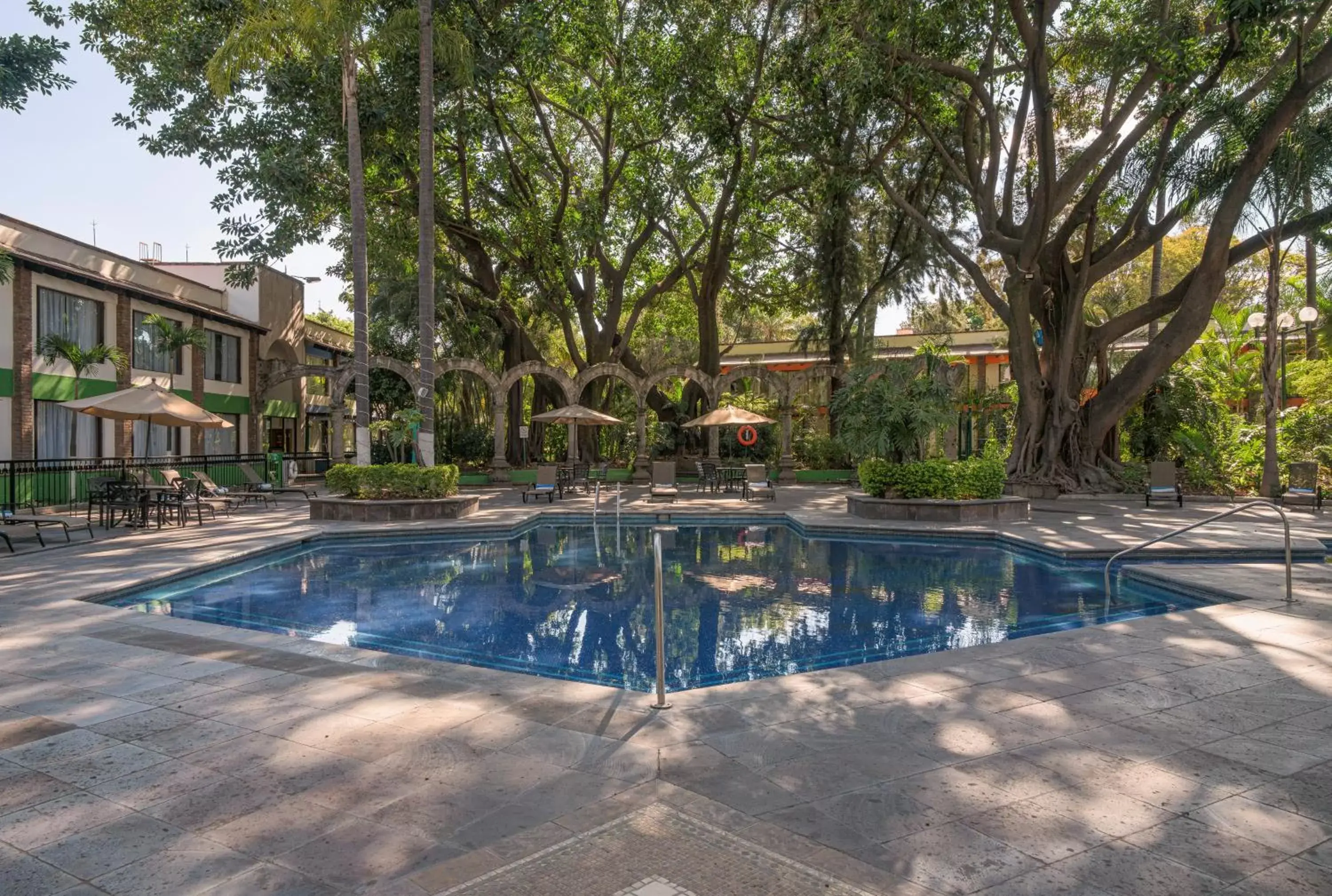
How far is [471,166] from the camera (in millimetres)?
22297

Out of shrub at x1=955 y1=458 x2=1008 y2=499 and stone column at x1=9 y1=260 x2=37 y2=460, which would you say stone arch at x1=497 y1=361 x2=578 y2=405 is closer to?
stone column at x1=9 y1=260 x2=37 y2=460

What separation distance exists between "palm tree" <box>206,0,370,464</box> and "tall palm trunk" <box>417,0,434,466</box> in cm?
108

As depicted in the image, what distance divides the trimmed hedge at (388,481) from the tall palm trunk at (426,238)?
0.81 m

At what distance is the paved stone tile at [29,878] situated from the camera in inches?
107

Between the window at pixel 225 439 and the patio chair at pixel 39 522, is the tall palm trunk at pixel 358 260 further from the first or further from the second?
the window at pixel 225 439

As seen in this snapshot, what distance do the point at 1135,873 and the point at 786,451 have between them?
22790mm

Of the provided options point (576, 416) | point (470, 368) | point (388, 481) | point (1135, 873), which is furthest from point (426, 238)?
point (1135, 873)

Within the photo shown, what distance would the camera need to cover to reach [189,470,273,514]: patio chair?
55.3 feet

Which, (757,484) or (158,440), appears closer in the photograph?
(757,484)

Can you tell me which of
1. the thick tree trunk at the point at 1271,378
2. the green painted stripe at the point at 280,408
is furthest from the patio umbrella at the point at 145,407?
the thick tree trunk at the point at 1271,378

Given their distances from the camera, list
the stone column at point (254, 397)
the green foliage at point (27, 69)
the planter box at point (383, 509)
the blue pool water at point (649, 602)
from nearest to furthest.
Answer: the blue pool water at point (649, 602)
the green foliage at point (27, 69)
the planter box at point (383, 509)
the stone column at point (254, 397)

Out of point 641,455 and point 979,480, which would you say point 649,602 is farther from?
point 641,455

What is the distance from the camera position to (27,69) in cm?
1234

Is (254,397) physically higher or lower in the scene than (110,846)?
higher
